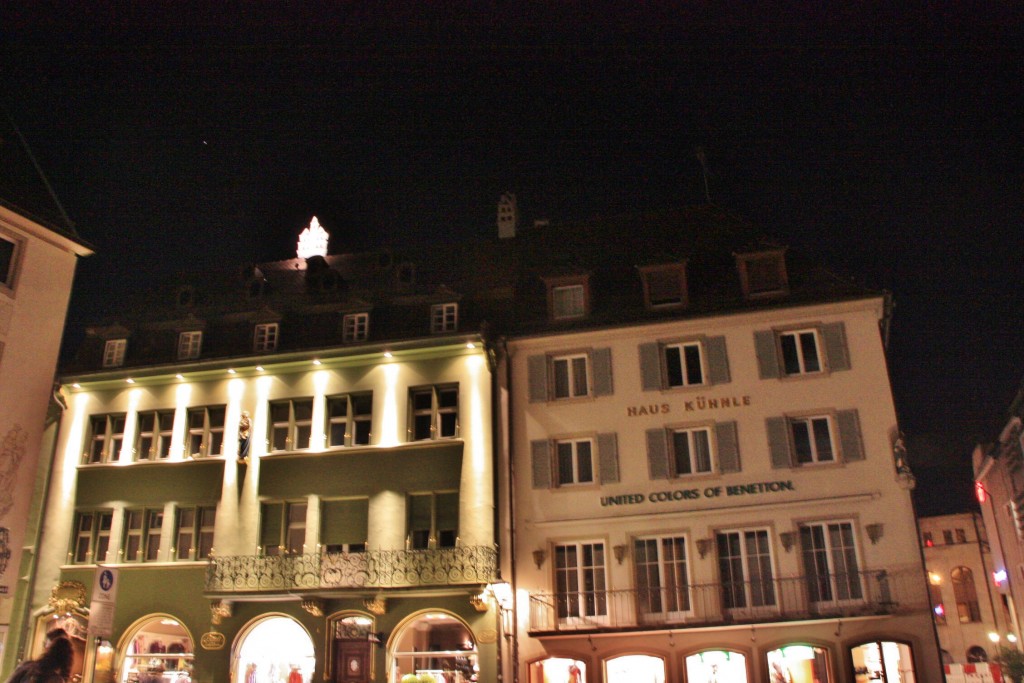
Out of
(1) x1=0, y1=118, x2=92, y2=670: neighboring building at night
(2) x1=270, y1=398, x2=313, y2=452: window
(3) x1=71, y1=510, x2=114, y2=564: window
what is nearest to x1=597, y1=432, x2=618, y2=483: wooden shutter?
(2) x1=270, y1=398, x2=313, y2=452: window

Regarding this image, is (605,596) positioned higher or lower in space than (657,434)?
lower

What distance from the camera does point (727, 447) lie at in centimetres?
2523

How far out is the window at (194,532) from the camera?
90.1 ft

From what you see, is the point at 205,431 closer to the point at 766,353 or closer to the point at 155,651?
the point at 155,651

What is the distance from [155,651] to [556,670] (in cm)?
1149

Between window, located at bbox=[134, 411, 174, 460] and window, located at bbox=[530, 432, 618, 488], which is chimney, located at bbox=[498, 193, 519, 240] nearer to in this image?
window, located at bbox=[530, 432, 618, 488]

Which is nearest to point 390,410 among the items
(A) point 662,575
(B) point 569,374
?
(B) point 569,374

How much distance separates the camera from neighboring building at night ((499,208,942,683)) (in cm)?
2312

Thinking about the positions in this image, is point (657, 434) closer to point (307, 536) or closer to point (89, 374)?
point (307, 536)

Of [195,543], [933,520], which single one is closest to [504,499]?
[195,543]

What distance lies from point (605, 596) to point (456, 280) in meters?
11.7

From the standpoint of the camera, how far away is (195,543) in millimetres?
27484

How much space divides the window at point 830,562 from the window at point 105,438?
20512 mm

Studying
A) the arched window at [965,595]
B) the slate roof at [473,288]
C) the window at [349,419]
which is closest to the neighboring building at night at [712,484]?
the slate roof at [473,288]
